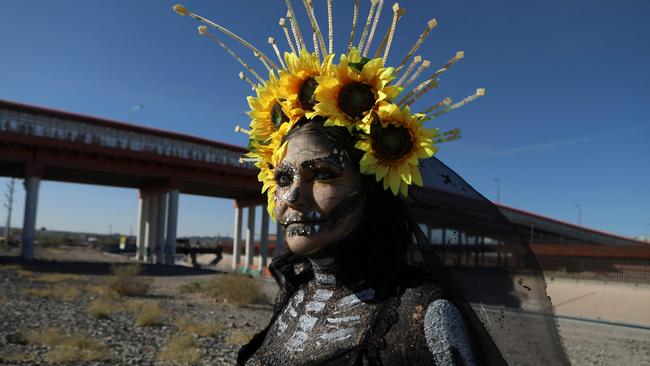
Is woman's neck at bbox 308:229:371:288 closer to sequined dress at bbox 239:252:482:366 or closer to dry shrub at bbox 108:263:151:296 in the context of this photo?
sequined dress at bbox 239:252:482:366

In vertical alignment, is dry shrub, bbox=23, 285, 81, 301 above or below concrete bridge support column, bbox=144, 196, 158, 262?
below

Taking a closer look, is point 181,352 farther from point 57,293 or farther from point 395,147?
point 57,293

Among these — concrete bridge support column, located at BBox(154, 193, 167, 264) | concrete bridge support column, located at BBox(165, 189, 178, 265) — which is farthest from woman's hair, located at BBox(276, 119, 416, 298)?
concrete bridge support column, located at BBox(154, 193, 167, 264)

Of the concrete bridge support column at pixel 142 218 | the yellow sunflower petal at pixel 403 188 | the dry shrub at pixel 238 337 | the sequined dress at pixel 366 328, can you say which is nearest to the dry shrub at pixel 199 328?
the dry shrub at pixel 238 337

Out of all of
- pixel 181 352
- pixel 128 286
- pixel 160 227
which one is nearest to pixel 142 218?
pixel 160 227

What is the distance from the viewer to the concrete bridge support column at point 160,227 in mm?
28234

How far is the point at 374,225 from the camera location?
70.5 inches

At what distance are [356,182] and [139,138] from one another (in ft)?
88.2

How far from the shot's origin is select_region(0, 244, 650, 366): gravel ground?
7.94 metres

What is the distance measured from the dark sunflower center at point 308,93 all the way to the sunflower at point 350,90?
87 mm

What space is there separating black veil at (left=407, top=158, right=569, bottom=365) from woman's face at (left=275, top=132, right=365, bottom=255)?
30cm

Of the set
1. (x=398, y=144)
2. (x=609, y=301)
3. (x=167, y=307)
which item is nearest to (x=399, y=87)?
(x=398, y=144)

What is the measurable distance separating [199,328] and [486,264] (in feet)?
30.8

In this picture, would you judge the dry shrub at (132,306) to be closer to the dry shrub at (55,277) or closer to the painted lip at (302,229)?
the dry shrub at (55,277)
